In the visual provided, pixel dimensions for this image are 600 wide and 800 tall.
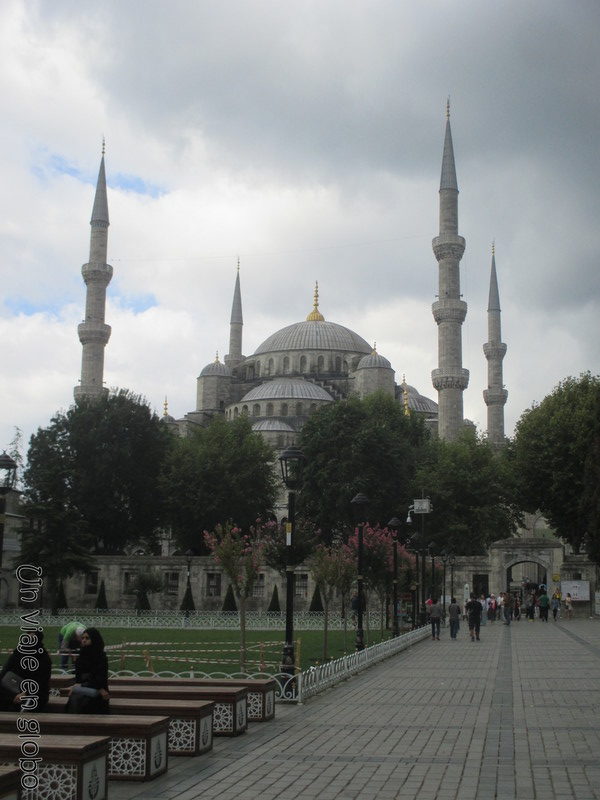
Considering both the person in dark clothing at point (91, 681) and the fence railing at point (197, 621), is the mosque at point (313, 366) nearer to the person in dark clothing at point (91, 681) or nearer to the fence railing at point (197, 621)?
the fence railing at point (197, 621)

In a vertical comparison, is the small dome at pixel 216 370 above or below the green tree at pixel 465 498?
above

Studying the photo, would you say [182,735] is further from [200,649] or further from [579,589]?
[579,589]

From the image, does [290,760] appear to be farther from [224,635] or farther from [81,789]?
[224,635]

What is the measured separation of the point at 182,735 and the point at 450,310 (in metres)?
49.5

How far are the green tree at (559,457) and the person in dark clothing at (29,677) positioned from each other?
3459cm

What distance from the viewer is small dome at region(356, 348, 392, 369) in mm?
72438

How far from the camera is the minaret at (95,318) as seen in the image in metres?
58.7

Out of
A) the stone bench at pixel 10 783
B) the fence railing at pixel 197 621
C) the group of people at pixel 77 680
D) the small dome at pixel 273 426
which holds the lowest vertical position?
the fence railing at pixel 197 621

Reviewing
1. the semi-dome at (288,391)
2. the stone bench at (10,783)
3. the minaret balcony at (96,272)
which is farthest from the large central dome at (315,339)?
the stone bench at (10,783)

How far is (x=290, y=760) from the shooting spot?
26.3 ft

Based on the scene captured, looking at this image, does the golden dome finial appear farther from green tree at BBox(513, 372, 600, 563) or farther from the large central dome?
green tree at BBox(513, 372, 600, 563)

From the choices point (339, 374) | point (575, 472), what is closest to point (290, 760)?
point (575, 472)

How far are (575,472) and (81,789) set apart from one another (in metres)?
38.3

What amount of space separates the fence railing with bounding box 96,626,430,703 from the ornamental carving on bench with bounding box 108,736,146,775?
3805mm
